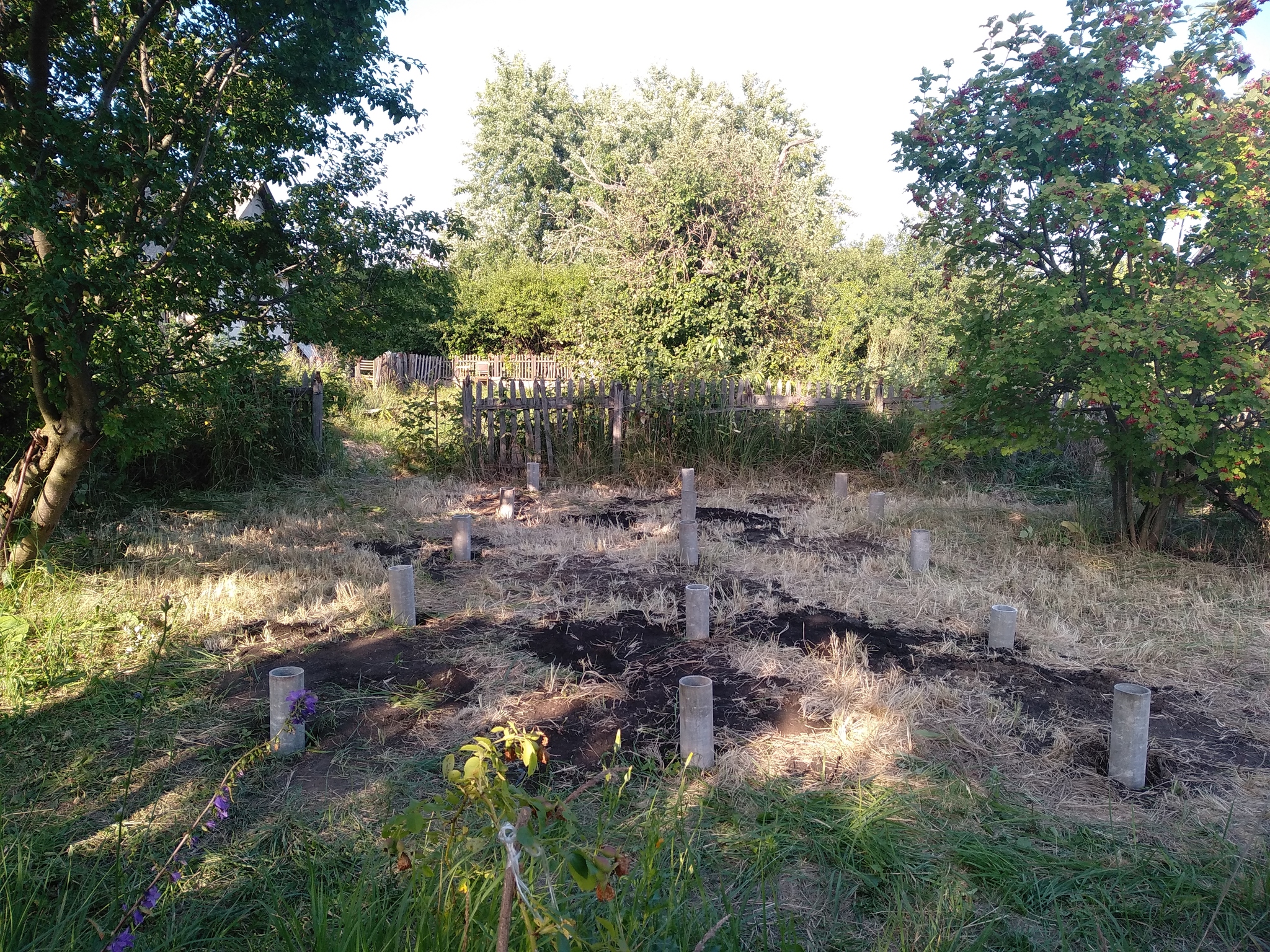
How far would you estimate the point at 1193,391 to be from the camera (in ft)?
19.0

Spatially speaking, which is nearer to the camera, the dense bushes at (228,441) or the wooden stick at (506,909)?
the wooden stick at (506,909)

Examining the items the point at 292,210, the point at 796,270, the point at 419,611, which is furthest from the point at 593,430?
the point at 796,270

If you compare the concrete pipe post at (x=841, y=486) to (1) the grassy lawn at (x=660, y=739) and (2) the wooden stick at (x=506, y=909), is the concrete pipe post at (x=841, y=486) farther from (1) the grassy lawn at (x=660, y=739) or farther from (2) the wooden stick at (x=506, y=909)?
(2) the wooden stick at (x=506, y=909)

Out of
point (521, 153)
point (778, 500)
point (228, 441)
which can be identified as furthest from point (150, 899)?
point (521, 153)

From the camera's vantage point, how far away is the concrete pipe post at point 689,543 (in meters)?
6.28

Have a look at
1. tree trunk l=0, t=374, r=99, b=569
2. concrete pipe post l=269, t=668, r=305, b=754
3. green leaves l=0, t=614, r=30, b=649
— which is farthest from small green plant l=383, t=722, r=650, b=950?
tree trunk l=0, t=374, r=99, b=569

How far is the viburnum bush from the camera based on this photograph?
5418 mm

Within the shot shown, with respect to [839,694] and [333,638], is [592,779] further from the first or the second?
[333,638]

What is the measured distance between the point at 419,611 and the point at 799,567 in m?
2.97

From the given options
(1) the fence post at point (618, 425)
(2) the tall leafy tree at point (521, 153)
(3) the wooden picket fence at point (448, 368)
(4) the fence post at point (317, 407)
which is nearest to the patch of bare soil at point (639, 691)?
(1) the fence post at point (618, 425)

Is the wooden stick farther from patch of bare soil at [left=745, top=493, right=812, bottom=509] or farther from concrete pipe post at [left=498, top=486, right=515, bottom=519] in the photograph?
patch of bare soil at [left=745, top=493, right=812, bottom=509]

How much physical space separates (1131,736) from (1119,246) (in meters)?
4.27

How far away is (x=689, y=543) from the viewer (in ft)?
20.6

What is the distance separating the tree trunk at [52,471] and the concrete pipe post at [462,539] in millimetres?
2595
